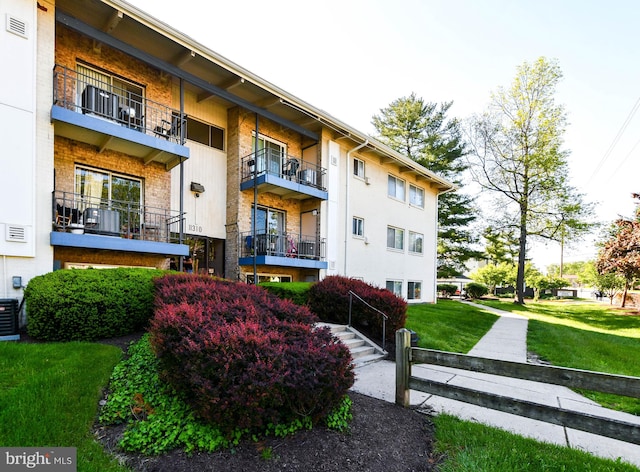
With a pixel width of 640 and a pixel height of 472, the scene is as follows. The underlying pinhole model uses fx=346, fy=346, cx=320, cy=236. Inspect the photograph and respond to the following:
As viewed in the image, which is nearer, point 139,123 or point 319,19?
point 139,123

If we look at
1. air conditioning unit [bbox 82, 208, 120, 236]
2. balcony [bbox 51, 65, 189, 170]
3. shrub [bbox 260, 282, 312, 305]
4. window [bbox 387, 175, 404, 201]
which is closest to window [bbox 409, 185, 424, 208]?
window [bbox 387, 175, 404, 201]

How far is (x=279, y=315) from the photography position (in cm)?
501

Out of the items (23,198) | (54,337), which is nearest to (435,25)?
(23,198)

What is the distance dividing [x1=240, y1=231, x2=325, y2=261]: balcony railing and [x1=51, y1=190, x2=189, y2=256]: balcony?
2.58 m

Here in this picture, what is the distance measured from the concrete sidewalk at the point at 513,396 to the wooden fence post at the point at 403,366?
366mm

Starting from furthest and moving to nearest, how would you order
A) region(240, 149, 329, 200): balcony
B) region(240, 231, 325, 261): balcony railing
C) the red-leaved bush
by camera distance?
1. region(240, 149, 329, 200): balcony
2. region(240, 231, 325, 261): balcony railing
3. the red-leaved bush

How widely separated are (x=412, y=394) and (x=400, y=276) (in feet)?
44.7

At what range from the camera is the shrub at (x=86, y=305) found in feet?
19.3

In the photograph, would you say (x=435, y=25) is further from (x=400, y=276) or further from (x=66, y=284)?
(x=66, y=284)

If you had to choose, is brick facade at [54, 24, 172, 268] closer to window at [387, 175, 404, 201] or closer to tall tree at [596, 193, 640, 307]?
window at [387, 175, 404, 201]

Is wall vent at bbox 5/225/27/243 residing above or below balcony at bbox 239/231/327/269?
above

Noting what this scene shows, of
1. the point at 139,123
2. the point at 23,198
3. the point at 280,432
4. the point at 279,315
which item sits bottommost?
the point at 280,432

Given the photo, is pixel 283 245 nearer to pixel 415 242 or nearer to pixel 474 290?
pixel 415 242

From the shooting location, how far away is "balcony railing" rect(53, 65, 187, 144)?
8.48 meters
